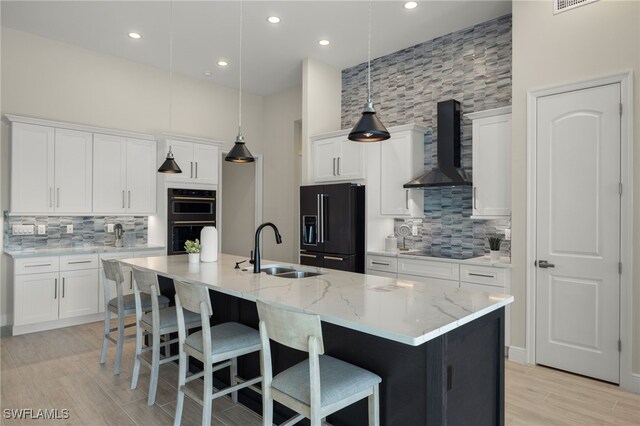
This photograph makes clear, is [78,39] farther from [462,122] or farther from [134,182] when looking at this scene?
[462,122]

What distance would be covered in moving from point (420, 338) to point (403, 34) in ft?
13.8

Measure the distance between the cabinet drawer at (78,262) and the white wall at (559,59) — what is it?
475 cm

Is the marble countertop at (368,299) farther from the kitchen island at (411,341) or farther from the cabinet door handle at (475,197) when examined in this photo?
the cabinet door handle at (475,197)

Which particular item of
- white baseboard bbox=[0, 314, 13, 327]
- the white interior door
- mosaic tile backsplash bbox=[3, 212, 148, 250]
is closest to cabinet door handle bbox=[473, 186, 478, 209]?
the white interior door

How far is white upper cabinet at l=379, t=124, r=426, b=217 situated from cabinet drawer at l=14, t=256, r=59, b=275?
3898 mm

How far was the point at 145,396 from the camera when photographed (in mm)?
2941

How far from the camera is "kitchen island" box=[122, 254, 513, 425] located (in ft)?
5.75

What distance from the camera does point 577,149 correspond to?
3.38 metres

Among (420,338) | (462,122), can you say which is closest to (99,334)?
(420,338)

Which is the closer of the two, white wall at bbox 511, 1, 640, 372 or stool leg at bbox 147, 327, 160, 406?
stool leg at bbox 147, 327, 160, 406

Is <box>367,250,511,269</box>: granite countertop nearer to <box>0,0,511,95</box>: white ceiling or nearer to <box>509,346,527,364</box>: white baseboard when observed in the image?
<box>509,346,527,364</box>: white baseboard

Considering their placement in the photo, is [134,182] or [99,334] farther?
[134,182]

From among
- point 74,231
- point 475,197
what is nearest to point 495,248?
point 475,197

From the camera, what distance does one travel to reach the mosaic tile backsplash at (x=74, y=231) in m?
4.71
